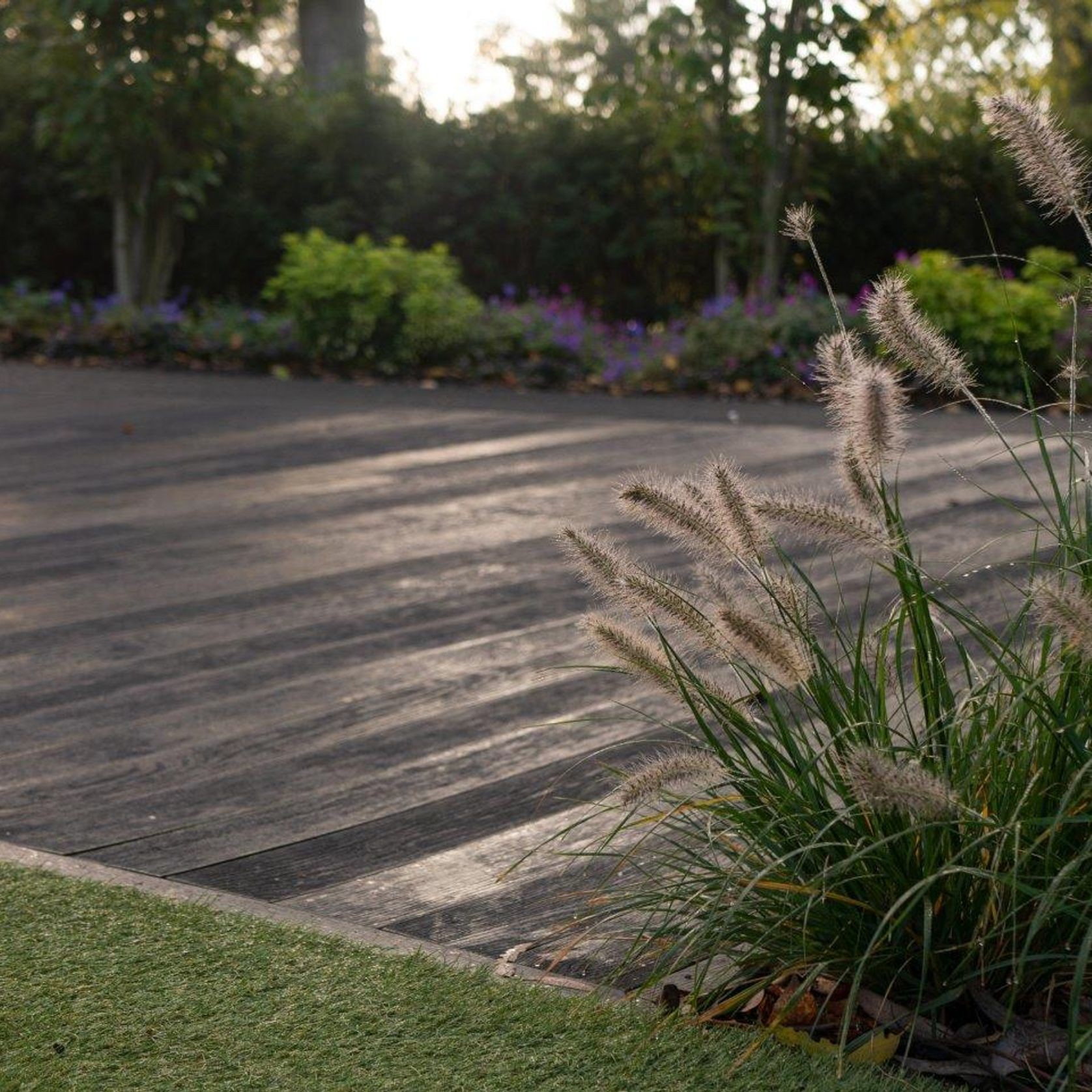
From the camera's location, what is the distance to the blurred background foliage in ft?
42.0

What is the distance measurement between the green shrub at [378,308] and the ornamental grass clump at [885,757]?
386 inches

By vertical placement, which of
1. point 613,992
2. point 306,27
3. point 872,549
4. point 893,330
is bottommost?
point 613,992

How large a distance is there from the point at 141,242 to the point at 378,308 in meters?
3.66

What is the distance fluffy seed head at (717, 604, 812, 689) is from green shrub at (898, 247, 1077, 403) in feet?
27.5

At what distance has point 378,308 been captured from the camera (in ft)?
40.1

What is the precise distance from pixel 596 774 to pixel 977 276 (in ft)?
25.9

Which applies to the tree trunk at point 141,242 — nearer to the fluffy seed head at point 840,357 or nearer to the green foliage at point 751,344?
the green foliage at point 751,344

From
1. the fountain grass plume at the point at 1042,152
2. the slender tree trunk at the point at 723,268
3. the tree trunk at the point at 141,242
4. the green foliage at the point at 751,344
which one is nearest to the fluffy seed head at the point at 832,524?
the fountain grass plume at the point at 1042,152

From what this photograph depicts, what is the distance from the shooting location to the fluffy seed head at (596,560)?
2.45 metres

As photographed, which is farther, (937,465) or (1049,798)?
(937,465)

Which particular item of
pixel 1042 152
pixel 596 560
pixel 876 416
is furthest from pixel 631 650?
pixel 1042 152

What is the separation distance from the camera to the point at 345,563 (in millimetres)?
6012

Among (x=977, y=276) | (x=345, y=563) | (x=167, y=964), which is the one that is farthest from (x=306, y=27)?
(x=167, y=964)

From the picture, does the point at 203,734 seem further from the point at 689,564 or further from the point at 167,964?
the point at 689,564
